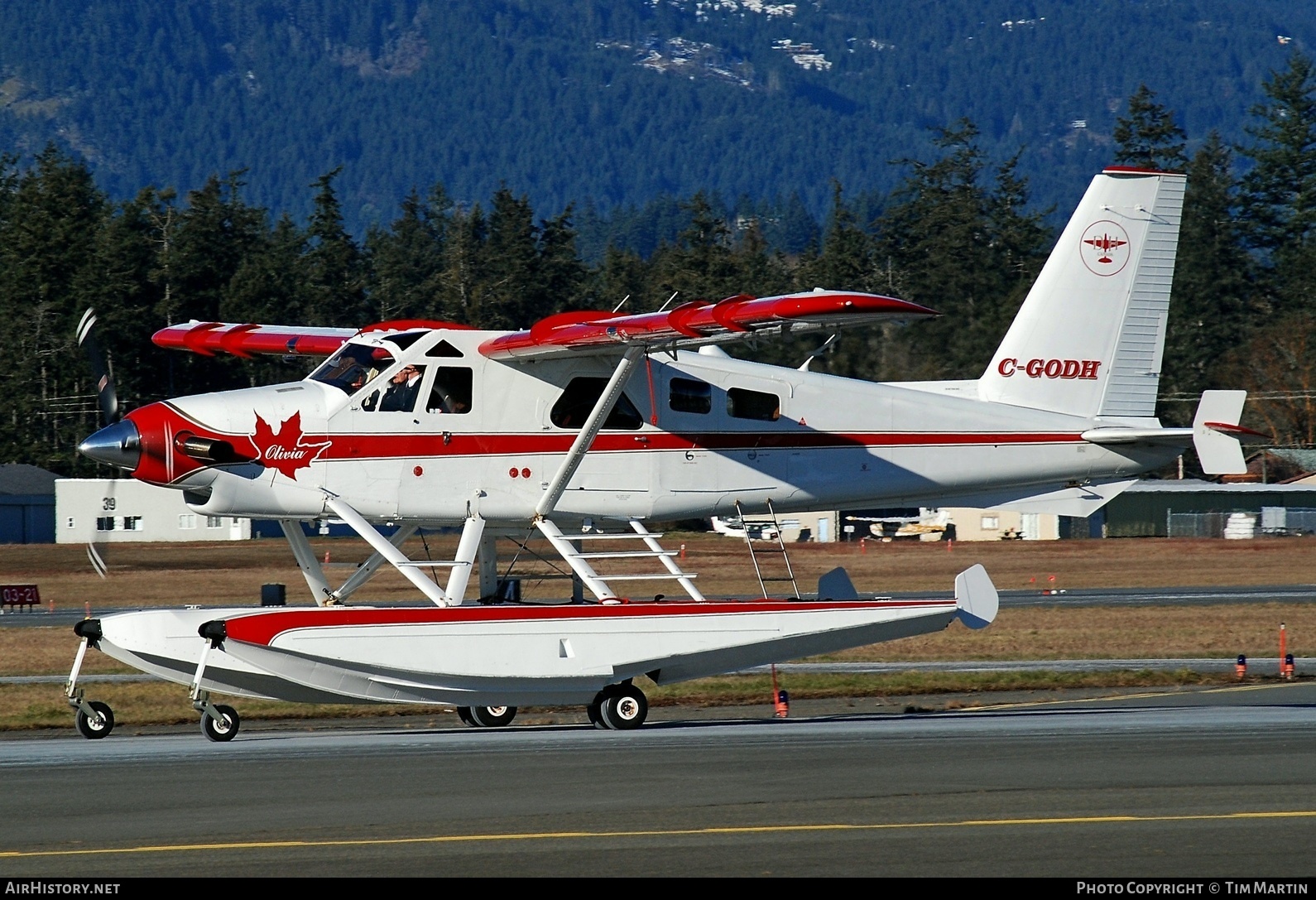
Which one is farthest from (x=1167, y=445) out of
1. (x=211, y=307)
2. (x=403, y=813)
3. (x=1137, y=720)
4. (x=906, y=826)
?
(x=211, y=307)

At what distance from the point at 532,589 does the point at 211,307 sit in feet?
137

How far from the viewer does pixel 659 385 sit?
1527cm

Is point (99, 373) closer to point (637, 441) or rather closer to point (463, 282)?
point (637, 441)

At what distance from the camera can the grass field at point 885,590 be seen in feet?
60.7

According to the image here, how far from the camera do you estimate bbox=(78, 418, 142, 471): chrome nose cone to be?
13.6 metres

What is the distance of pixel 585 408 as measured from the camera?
15.1m

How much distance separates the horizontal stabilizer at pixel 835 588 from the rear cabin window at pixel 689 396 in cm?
196

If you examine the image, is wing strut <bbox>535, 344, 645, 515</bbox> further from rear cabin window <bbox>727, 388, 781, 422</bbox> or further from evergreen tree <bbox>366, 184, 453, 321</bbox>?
evergreen tree <bbox>366, 184, 453, 321</bbox>

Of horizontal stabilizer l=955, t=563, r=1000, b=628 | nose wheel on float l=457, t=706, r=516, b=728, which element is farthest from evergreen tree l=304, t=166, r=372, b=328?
horizontal stabilizer l=955, t=563, r=1000, b=628

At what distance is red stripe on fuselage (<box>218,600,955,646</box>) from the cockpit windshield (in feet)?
7.62

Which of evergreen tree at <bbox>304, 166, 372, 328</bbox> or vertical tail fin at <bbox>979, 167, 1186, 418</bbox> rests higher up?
vertical tail fin at <bbox>979, 167, 1186, 418</bbox>

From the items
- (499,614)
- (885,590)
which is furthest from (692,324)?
(885,590)
